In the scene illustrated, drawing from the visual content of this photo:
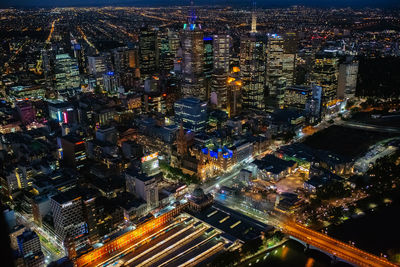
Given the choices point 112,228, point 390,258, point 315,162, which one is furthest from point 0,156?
point 390,258

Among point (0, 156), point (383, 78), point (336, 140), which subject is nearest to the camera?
point (0, 156)

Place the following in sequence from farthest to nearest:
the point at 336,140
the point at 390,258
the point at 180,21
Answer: the point at 180,21, the point at 336,140, the point at 390,258

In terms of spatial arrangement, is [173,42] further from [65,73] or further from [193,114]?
[193,114]

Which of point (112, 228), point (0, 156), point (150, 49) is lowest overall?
point (112, 228)

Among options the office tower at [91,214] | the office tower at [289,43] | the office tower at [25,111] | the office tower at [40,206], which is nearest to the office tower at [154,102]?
the office tower at [25,111]

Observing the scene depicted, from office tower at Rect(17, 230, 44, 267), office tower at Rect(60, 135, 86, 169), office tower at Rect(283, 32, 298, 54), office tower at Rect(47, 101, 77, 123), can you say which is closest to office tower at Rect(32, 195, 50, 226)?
office tower at Rect(17, 230, 44, 267)

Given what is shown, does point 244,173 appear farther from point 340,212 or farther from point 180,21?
point 180,21

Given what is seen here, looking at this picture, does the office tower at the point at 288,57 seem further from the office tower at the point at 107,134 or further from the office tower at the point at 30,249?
the office tower at the point at 30,249
